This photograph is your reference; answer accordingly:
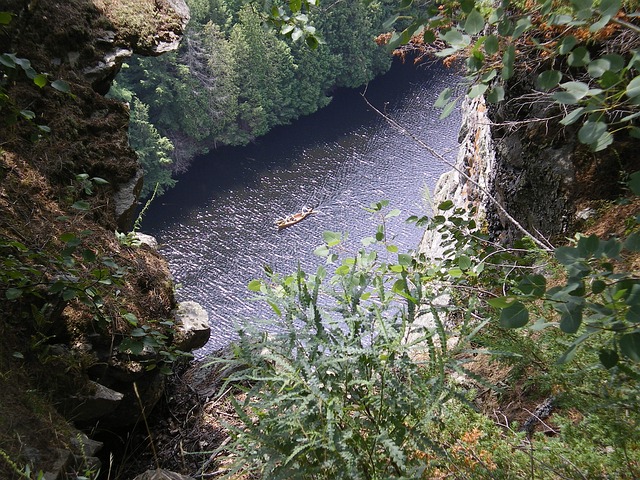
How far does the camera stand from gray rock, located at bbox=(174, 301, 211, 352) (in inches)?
118

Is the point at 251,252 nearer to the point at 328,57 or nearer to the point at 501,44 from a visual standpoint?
the point at 328,57

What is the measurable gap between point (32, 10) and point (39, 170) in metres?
1.03

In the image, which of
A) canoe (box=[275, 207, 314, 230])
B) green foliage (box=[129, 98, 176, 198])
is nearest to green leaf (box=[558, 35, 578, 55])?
canoe (box=[275, 207, 314, 230])

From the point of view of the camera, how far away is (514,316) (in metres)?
0.77

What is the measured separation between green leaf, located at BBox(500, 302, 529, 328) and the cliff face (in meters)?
1.50

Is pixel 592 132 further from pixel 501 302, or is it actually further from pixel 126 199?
pixel 126 199

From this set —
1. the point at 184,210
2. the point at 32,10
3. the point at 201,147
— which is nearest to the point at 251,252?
the point at 184,210

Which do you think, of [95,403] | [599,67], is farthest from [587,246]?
[95,403]

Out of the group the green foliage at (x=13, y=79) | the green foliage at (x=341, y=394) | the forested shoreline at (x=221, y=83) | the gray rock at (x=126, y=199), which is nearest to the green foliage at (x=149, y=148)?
the forested shoreline at (x=221, y=83)

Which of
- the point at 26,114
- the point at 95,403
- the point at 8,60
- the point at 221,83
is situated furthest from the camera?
the point at 221,83

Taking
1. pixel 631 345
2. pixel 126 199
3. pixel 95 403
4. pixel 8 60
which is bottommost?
pixel 95 403

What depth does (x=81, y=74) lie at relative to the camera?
3.13 m

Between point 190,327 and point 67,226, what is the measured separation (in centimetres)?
95

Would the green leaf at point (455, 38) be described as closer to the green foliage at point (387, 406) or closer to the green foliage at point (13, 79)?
the green foliage at point (387, 406)
